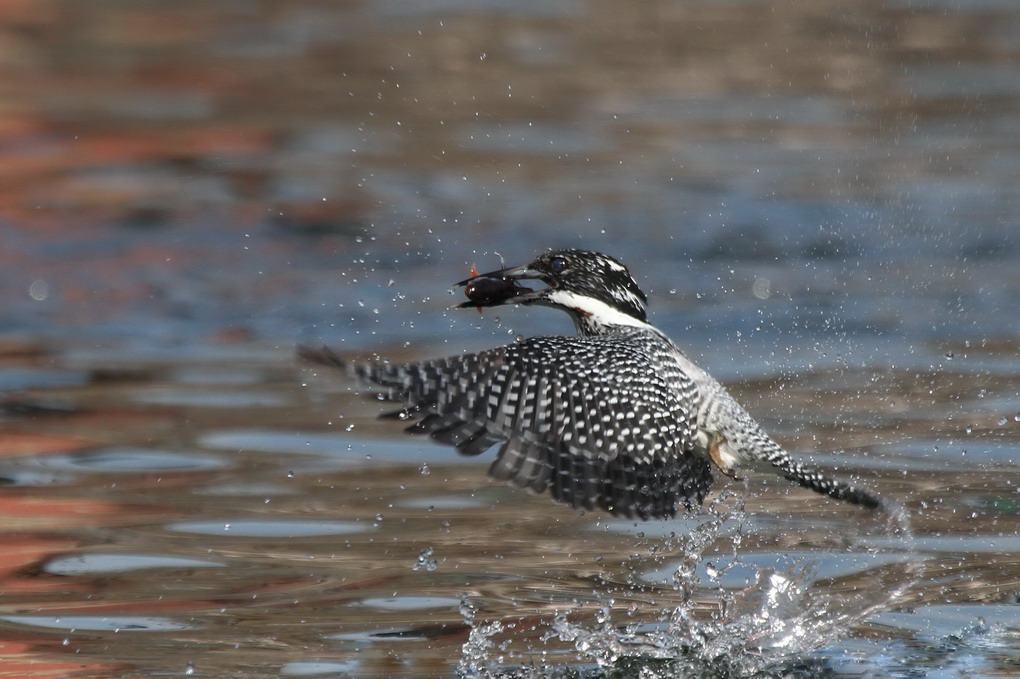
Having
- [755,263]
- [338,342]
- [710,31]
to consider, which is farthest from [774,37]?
[338,342]

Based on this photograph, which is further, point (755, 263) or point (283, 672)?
point (755, 263)

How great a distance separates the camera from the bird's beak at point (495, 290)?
591 centimetres

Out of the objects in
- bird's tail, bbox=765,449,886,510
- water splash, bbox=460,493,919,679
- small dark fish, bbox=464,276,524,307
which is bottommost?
water splash, bbox=460,493,919,679

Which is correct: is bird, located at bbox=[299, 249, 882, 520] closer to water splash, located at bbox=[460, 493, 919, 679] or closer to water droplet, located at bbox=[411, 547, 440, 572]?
water splash, located at bbox=[460, 493, 919, 679]

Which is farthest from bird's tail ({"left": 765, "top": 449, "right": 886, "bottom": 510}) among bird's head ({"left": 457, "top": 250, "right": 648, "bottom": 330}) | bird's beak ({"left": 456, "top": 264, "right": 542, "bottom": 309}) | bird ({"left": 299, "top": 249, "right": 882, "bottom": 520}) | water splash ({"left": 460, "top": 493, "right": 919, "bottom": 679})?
bird's beak ({"left": 456, "top": 264, "right": 542, "bottom": 309})

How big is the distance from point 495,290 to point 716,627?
1.38 m

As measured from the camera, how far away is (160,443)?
314 inches

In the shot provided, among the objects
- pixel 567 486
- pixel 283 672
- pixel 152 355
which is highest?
pixel 152 355

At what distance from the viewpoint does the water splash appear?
558 centimetres

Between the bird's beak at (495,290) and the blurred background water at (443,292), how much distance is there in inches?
41.1

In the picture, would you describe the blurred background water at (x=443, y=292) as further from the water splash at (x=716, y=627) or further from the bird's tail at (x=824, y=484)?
the bird's tail at (x=824, y=484)

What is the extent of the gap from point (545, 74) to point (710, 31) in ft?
5.98

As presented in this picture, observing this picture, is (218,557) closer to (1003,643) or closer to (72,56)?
(1003,643)

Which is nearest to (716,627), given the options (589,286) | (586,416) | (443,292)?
(586,416)
